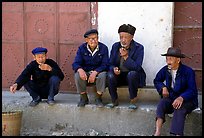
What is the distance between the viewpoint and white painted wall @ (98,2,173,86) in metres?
6.84

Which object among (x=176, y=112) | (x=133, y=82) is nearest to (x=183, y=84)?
(x=176, y=112)

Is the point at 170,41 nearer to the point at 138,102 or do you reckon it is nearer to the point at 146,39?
Answer: the point at 146,39

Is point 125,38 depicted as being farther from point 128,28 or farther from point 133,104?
point 133,104

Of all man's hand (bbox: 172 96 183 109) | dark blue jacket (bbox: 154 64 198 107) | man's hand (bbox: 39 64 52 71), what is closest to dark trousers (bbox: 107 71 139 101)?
dark blue jacket (bbox: 154 64 198 107)

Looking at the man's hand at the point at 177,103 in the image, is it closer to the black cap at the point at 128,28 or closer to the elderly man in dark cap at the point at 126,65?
the elderly man in dark cap at the point at 126,65

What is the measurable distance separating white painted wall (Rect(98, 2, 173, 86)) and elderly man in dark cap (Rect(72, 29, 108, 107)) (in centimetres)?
62

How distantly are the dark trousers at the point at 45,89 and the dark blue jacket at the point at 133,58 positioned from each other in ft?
2.88

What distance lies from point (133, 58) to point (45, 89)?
4.76 ft

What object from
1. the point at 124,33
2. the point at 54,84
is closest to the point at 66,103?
the point at 54,84

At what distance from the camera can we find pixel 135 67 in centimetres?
619

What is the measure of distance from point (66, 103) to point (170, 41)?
197 centimetres

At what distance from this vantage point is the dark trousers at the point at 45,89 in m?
6.39

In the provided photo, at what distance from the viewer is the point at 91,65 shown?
6.47 meters

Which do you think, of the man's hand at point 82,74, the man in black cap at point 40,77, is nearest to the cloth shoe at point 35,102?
the man in black cap at point 40,77
